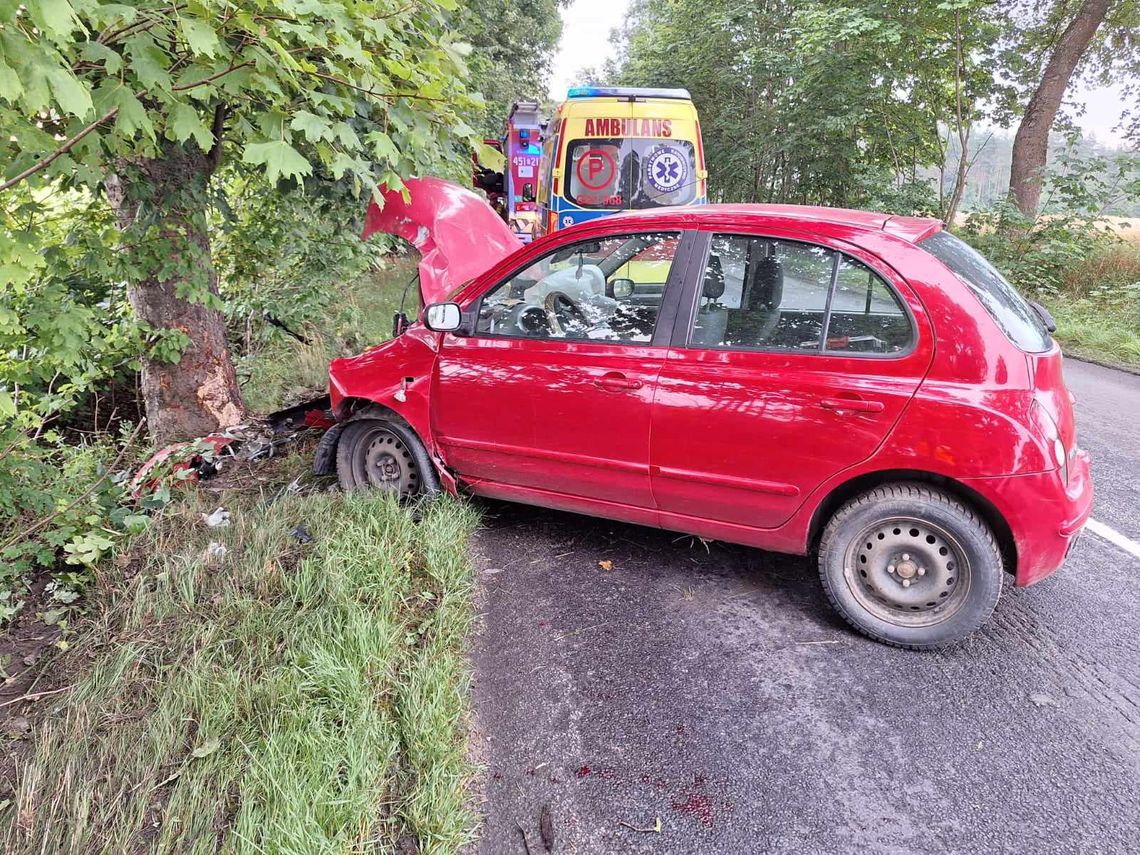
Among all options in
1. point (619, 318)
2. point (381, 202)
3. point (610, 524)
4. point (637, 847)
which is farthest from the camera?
point (610, 524)

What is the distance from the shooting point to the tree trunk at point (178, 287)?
394 cm

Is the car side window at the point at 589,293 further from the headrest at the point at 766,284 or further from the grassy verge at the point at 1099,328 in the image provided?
the grassy verge at the point at 1099,328

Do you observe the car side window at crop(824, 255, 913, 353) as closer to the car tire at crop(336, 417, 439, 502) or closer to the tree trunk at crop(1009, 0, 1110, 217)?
the car tire at crop(336, 417, 439, 502)

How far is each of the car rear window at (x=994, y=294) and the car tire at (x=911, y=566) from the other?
28.2 inches

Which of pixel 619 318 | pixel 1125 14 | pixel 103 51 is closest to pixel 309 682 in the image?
pixel 619 318

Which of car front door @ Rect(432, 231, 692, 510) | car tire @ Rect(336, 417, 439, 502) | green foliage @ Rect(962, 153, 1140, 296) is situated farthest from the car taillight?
green foliage @ Rect(962, 153, 1140, 296)

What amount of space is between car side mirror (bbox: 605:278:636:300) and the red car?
12mm

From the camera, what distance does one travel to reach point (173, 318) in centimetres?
454

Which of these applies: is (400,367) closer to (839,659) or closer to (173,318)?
(173,318)

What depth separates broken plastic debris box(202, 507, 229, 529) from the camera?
3711 mm

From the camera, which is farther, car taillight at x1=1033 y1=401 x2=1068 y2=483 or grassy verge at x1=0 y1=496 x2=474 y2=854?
car taillight at x1=1033 y1=401 x2=1068 y2=483

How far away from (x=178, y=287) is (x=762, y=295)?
3495mm

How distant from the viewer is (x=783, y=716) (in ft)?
8.02

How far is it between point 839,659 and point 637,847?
126 cm
